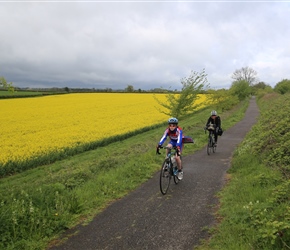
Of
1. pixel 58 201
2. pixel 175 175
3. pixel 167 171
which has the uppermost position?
pixel 167 171

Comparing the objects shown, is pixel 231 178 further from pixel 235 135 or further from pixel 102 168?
pixel 235 135

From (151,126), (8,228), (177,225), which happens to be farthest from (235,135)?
(8,228)

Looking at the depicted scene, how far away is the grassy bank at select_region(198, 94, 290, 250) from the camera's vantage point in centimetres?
415

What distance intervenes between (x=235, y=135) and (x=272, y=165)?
10.9m

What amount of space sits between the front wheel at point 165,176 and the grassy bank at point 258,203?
4.90ft

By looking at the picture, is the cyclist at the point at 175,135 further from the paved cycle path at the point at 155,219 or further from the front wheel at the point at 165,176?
the paved cycle path at the point at 155,219

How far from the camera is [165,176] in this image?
765 cm

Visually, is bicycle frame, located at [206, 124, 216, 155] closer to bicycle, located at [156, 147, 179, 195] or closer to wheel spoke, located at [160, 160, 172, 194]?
bicycle, located at [156, 147, 179, 195]

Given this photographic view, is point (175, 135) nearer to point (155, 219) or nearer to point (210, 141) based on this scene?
point (155, 219)

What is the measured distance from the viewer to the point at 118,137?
64.0 feet

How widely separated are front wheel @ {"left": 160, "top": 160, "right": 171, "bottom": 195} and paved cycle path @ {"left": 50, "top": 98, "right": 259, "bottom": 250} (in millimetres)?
187

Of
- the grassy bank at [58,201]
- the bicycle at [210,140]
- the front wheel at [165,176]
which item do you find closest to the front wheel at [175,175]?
the front wheel at [165,176]

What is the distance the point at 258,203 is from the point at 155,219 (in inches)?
85.0

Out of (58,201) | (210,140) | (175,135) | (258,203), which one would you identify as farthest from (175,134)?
(210,140)
